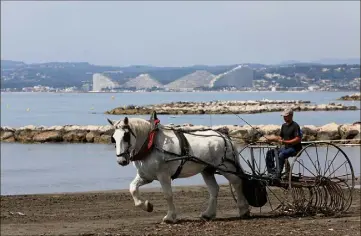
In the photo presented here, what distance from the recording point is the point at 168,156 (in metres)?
13.5

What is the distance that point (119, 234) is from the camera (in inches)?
495

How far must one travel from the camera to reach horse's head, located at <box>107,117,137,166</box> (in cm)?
1278

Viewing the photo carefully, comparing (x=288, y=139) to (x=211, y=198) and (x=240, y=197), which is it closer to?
(x=240, y=197)

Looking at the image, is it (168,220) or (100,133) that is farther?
(100,133)

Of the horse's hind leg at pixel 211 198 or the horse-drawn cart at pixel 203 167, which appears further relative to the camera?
the horse's hind leg at pixel 211 198

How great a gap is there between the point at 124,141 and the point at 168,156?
0.99 meters

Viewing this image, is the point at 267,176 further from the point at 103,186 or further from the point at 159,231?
the point at 103,186

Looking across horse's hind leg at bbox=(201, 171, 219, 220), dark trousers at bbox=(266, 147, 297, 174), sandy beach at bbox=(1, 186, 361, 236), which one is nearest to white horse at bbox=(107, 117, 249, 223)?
horse's hind leg at bbox=(201, 171, 219, 220)

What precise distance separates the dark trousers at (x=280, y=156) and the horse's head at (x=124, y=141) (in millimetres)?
3040

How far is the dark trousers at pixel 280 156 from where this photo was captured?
1459cm

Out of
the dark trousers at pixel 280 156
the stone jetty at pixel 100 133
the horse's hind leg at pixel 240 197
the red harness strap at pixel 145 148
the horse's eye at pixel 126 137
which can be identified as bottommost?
the stone jetty at pixel 100 133

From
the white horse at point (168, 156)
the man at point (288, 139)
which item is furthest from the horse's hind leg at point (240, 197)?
the man at point (288, 139)

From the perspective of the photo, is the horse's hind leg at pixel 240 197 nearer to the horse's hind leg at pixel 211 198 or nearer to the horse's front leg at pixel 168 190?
the horse's hind leg at pixel 211 198

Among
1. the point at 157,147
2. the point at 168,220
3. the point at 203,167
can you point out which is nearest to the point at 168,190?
the point at 168,220
